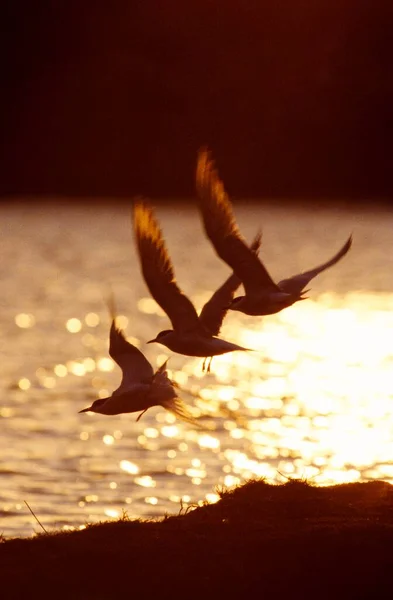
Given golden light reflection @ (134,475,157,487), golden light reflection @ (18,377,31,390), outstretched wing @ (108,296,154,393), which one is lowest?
golden light reflection @ (18,377,31,390)

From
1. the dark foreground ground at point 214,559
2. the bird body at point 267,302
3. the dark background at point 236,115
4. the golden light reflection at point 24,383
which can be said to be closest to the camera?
the dark foreground ground at point 214,559

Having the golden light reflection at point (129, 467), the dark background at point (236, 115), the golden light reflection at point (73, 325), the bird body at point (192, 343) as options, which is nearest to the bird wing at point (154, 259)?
the bird body at point (192, 343)

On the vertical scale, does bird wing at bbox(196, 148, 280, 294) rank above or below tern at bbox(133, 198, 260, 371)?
above

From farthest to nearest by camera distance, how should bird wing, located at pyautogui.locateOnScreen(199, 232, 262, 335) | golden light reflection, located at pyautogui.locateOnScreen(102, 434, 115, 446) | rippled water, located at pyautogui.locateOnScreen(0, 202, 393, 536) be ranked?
golden light reflection, located at pyautogui.locateOnScreen(102, 434, 115, 446) < rippled water, located at pyautogui.locateOnScreen(0, 202, 393, 536) < bird wing, located at pyautogui.locateOnScreen(199, 232, 262, 335)

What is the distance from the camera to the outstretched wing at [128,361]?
1273 cm

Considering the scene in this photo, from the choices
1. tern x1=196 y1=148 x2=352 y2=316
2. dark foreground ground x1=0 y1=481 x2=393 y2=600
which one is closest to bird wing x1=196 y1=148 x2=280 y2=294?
tern x1=196 y1=148 x2=352 y2=316

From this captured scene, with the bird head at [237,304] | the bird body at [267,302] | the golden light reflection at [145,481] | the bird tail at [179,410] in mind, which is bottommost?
the golden light reflection at [145,481]

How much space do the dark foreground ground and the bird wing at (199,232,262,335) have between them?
1867 mm

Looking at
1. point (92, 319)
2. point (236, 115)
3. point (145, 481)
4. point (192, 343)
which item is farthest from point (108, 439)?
point (236, 115)

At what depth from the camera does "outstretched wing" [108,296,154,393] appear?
501 inches

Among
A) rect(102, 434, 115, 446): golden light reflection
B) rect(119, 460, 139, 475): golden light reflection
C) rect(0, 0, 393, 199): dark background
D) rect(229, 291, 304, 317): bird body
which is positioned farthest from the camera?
rect(0, 0, 393, 199): dark background

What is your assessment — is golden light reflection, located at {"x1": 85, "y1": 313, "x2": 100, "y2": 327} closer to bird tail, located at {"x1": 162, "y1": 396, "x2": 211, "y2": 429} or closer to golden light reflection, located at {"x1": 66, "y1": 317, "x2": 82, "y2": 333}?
golden light reflection, located at {"x1": 66, "y1": 317, "x2": 82, "y2": 333}

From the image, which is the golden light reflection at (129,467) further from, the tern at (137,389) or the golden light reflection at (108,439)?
the tern at (137,389)

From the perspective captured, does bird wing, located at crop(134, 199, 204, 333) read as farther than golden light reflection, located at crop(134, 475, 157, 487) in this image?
No
